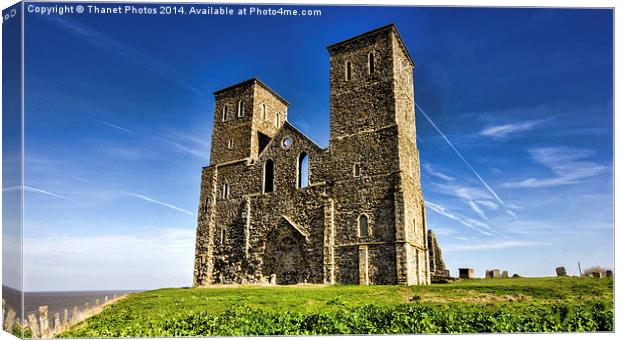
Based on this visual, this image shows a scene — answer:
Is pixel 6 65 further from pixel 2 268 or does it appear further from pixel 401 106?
pixel 401 106

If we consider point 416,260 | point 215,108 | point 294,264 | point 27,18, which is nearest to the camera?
point 27,18

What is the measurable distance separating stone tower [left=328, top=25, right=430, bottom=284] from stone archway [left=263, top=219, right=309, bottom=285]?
7.67 feet

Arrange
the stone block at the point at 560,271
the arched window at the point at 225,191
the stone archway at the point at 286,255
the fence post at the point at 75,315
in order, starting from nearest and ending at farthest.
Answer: the fence post at the point at 75,315
the stone block at the point at 560,271
the stone archway at the point at 286,255
the arched window at the point at 225,191

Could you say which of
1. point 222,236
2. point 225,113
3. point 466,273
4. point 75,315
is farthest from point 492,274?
point 75,315

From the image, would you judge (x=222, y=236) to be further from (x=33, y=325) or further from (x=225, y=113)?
(x=33, y=325)

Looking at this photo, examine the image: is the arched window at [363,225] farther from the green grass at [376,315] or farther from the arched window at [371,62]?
the arched window at [371,62]

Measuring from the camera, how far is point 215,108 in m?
32.7

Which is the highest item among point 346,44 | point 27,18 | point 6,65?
point 346,44

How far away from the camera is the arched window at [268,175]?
2831 cm

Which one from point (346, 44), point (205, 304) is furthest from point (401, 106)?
point (205, 304)

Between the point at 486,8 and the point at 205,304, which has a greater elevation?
the point at 486,8

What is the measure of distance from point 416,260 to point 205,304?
36.1 feet

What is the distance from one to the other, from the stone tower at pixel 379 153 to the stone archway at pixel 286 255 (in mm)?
2339

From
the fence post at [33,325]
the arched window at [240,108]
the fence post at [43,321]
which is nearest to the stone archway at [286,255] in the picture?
the arched window at [240,108]
